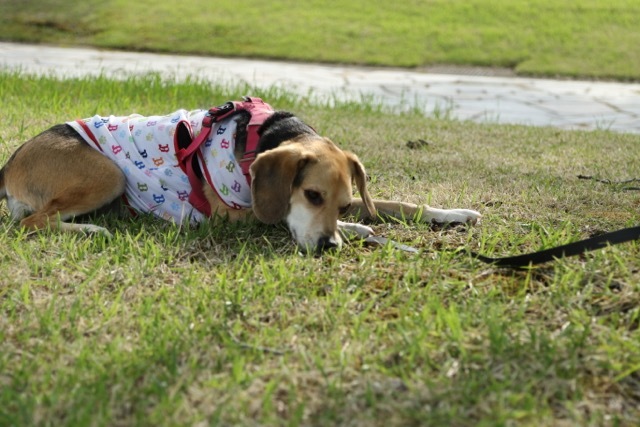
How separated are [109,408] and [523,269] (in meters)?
1.86

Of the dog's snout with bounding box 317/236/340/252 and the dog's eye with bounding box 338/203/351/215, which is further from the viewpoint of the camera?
the dog's eye with bounding box 338/203/351/215

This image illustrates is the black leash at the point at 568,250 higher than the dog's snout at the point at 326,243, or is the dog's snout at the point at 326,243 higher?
the black leash at the point at 568,250

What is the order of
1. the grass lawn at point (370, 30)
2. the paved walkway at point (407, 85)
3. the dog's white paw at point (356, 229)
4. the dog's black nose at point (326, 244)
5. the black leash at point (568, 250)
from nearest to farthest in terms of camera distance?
the black leash at point (568, 250), the dog's black nose at point (326, 244), the dog's white paw at point (356, 229), the paved walkway at point (407, 85), the grass lawn at point (370, 30)

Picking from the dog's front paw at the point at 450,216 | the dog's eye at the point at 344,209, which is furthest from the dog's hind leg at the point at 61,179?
the dog's front paw at the point at 450,216

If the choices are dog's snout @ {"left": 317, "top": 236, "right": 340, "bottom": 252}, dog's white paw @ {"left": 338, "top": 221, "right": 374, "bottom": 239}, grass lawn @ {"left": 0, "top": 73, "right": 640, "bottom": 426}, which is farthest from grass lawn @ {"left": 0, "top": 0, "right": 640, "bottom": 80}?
dog's snout @ {"left": 317, "top": 236, "right": 340, "bottom": 252}

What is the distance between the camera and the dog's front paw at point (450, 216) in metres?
4.09

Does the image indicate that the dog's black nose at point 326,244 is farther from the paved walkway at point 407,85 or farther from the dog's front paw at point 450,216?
the paved walkway at point 407,85

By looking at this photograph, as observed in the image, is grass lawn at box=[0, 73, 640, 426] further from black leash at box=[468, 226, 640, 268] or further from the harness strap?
the harness strap

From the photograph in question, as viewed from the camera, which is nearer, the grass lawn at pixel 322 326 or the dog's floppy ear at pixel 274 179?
the grass lawn at pixel 322 326

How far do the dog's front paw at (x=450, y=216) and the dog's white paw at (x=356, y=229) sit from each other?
349 millimetres

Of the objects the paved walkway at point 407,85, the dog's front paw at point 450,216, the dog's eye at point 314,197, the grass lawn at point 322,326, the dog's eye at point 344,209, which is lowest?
the paved walkway at point 407,85

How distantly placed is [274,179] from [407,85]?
298 inches

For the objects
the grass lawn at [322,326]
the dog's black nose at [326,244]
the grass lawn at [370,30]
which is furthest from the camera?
the grass lawn at [370,30]

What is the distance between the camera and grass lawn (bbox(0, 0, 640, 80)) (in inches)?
522
